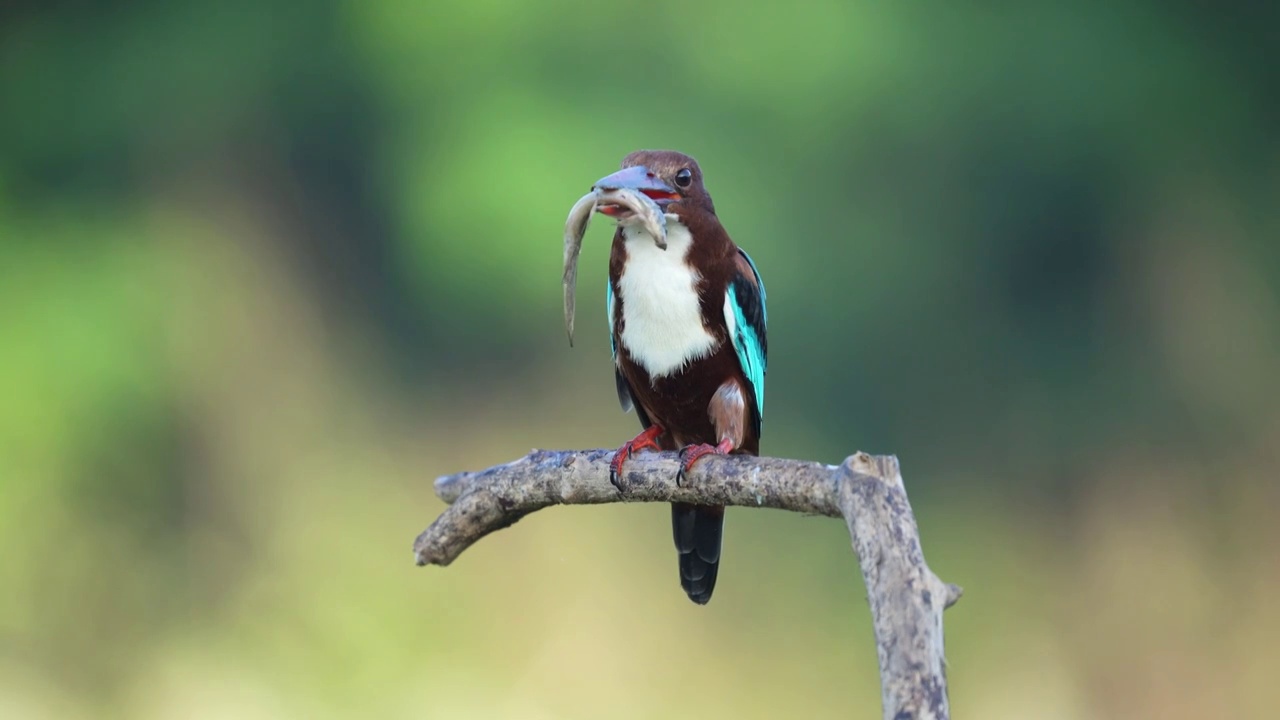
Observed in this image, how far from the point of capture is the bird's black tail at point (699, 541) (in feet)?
7.03

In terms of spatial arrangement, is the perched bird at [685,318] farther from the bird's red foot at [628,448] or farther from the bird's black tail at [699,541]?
the bird's black tail at [699,541]

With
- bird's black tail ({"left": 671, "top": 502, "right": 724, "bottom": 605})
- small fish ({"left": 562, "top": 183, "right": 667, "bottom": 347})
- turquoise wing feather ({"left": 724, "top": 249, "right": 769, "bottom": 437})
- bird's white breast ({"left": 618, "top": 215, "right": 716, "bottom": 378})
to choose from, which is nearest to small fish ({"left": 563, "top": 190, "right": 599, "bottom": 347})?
small fish ({"left": 562, "top": 183, "right": 667, "bottom": 347})

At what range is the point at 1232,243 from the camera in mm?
3934

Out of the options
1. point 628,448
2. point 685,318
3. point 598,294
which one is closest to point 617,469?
point 628,448

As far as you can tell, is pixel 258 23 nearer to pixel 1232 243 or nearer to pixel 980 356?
pixel 980 356

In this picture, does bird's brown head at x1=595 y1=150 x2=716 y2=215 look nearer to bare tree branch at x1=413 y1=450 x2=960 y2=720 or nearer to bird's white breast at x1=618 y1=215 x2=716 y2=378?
bird's white breast at x1=618 y1=215 x2=716 y2=378

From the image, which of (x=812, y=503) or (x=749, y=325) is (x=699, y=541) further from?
(x=812, y=503)

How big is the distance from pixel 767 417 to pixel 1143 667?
1.35 m

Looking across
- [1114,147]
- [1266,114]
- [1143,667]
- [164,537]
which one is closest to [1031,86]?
[1114,147]

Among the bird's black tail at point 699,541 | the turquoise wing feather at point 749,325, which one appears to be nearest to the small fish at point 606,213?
the turquoise wing feather at point 749,325

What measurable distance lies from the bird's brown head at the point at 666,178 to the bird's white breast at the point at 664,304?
0.11 ft

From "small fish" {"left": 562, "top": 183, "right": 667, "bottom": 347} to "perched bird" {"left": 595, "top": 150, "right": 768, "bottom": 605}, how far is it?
0.17ft

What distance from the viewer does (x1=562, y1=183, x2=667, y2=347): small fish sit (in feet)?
5.80

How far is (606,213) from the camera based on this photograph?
1.80 metres
